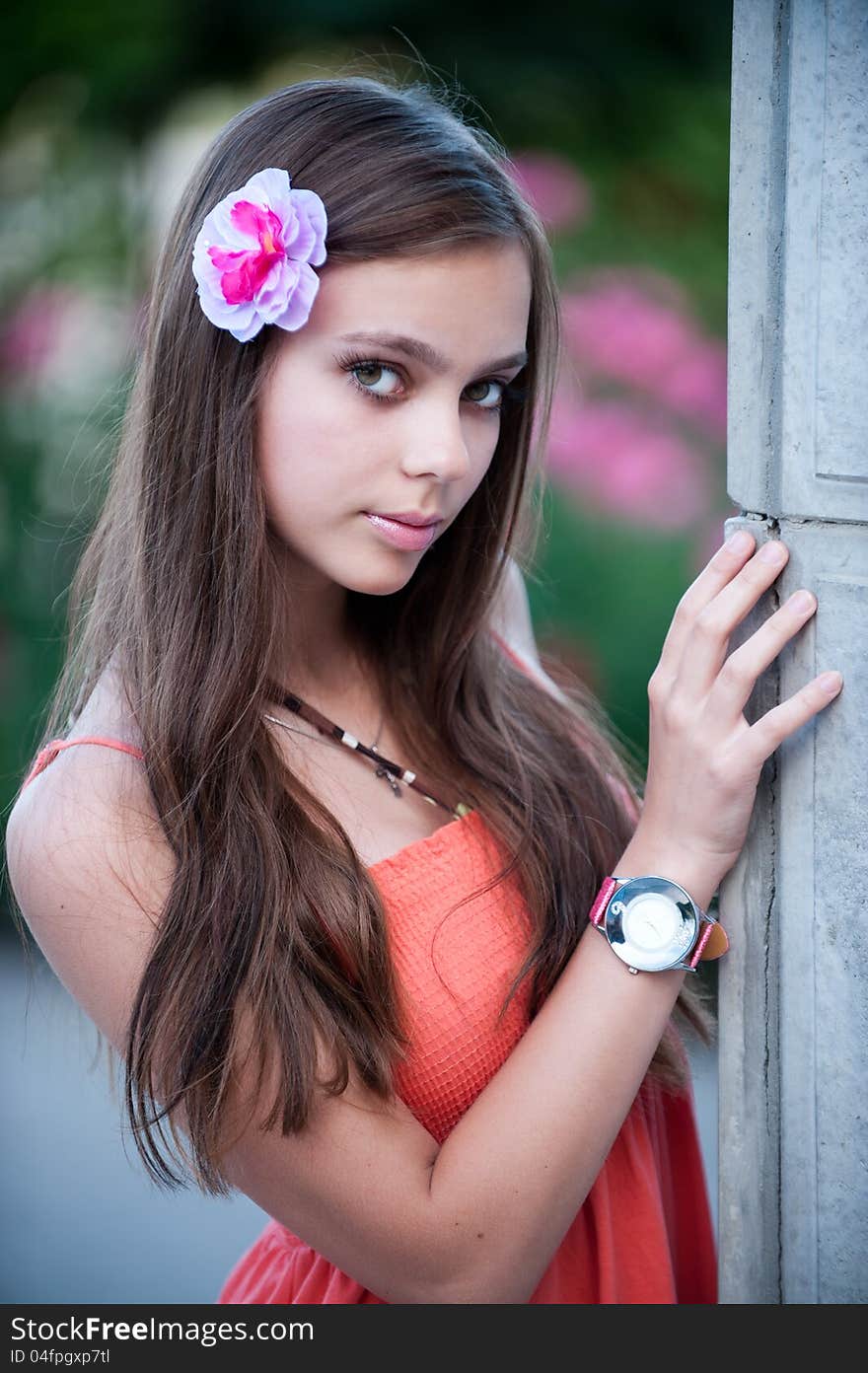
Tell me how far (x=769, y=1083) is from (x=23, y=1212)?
239 cm

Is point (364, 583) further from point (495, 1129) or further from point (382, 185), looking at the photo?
point (495, 1129)

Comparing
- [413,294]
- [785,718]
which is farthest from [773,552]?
[413,294]

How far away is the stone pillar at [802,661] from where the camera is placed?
39.8 inches

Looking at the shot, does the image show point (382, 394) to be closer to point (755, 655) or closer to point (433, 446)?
point (433, 446)

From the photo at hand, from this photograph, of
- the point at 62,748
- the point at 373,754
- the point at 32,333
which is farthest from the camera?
the point at 32,333

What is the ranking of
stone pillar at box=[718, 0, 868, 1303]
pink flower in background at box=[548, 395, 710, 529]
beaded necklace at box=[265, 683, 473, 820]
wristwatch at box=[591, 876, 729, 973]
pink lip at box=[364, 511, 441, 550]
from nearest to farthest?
stone pillar at box=[718, 0, 868, 1303] < wristwatch at box=[591, 876, 729, 973] < pink lip at box=[364, 511, 441, 550] < beaded necklace at box=[265, 683, 473, 820] < pink flower in background at box=[548, 395, 710, 529]

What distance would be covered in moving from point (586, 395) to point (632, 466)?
221 mm

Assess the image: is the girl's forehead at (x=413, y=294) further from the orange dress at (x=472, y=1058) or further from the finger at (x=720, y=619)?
the orange dress at (x=472, y=1058)

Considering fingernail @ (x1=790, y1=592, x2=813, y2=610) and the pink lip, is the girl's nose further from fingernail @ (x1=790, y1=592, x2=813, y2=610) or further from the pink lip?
fingernail @ (x1=790, y1=592, x2=813, y2=610)

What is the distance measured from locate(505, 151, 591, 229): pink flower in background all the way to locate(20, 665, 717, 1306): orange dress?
2436mm

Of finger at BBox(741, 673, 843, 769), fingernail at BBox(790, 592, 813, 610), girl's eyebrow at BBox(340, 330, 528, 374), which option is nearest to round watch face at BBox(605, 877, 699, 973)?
finger at BBox(741, 673, 843, 769)

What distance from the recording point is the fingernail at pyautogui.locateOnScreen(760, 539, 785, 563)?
107 centimetres

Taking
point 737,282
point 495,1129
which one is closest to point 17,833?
point 495,1129

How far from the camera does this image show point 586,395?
3359 mm
